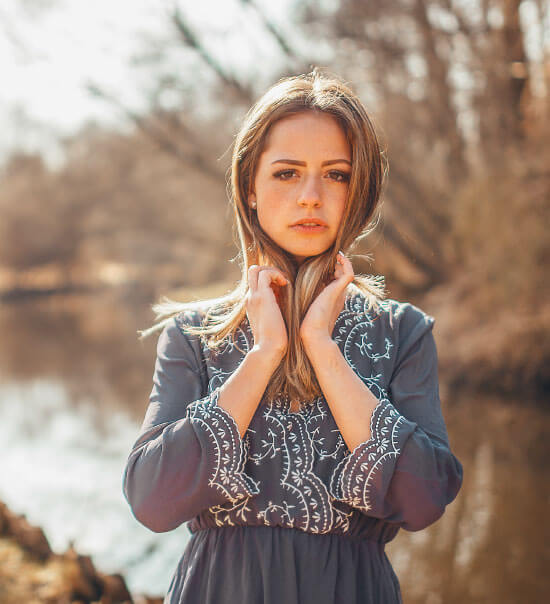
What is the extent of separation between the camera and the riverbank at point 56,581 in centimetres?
369

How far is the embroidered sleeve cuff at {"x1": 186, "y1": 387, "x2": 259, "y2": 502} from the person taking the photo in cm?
156

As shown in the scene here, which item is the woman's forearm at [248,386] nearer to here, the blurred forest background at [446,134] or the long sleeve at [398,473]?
the long sleeve at [398,473]

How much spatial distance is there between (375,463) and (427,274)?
1161 centimetres

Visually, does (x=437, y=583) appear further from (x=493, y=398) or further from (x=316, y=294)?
(x=493, y=398)

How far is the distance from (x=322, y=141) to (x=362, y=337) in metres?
0.55

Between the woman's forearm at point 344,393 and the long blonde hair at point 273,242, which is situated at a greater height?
the long blonde hair at point 273,242

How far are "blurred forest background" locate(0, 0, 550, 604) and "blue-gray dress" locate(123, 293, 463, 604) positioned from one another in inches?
98.3

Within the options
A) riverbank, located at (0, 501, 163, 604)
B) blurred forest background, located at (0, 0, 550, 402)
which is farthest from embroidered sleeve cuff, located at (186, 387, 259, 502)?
blurred forest background, located at (0, 0, 550, 402)

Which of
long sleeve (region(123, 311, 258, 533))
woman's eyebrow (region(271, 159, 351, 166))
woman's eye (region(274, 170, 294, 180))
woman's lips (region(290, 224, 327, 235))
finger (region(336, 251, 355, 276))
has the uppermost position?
woman's eyebrow (region(271, 159, 351, 166))

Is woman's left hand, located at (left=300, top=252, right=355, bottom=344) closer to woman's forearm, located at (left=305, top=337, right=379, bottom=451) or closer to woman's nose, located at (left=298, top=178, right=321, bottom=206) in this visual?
woman's forearm, located at (left=305, top=337, right=379, bottom=451)

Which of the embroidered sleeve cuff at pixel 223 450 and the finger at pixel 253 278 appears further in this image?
the finger at pixel 253 278

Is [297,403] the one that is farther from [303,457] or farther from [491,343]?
[491,343]

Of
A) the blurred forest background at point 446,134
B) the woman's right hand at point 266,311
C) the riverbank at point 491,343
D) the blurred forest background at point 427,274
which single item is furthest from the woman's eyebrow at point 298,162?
the riverbank at point 491,343

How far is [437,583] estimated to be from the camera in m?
4.76
